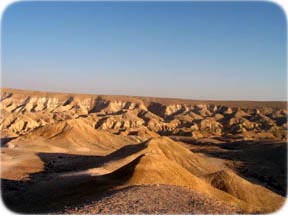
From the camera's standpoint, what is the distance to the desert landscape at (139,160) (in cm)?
1614

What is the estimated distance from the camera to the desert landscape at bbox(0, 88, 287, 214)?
16.1 metres

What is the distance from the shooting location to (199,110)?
337 ft

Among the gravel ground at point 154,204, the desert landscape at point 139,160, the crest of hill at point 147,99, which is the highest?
the crest of hill at point 147,99

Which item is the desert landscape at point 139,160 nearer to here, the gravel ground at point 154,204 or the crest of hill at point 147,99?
the gravel ground at point 154,204

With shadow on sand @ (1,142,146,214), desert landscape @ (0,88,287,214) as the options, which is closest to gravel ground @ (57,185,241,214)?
desert landscape @ (0,88,287,214)

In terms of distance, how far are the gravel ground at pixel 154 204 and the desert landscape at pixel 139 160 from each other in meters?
0.03

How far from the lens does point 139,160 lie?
23750 mm

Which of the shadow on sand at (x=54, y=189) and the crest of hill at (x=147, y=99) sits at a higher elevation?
the crest of hill at (x=147, y=99)

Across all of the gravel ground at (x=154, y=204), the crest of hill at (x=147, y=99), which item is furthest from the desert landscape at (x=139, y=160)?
the crest of hill at (x=147, y=99)

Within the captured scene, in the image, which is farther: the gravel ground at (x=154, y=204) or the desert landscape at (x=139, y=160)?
the desert landscape at (x=139, y=160)

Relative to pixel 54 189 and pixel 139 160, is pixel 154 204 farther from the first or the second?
pixel 54 189

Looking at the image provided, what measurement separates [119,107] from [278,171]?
6514cm

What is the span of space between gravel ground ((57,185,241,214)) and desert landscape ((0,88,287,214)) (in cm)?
3

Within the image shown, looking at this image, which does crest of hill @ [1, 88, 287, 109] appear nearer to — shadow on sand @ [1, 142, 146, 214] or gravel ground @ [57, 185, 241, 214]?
shadow on sand @ [1, 142, 146, 214]
